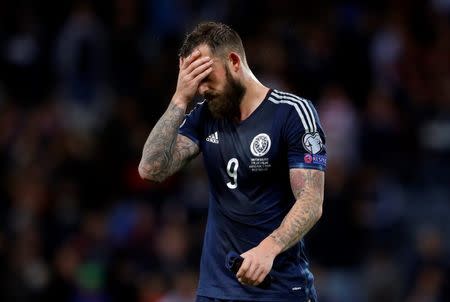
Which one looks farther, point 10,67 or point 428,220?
point 10,67

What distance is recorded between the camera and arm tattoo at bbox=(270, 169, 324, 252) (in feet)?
19.8

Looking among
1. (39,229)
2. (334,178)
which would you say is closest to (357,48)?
(334,178)

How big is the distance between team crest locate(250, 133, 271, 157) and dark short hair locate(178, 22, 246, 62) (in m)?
0.49

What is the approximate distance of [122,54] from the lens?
1432 centimetres

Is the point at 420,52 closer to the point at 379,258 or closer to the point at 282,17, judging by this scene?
the point at 282,17

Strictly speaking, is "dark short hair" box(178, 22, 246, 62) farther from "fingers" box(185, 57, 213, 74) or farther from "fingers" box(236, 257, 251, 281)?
"fingers" box(236, 257, 251, 281)

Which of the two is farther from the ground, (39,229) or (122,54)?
(122,54)

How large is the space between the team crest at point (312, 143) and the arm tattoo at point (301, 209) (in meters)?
0.12

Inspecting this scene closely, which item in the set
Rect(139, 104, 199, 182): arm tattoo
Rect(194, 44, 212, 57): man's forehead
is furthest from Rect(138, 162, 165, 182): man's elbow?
Rect(194, 44, 212, 57): man's forehead

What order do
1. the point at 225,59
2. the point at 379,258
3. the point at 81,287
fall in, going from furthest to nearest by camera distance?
the point at 379,258 < the point at 81,287 < the point at 225,59

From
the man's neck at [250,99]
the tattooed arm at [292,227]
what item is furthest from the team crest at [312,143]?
the man's neck at [250,99]

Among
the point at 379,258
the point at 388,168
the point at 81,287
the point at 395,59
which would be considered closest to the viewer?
the point at 81,287

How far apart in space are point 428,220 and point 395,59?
236cm

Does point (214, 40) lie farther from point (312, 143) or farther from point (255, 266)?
point (255, 266)
